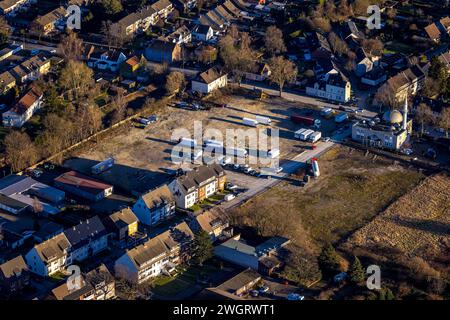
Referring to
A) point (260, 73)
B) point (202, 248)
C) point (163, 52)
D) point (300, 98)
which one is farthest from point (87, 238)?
point (163, 52)

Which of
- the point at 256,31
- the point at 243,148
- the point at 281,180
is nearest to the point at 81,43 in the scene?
the point at 256,31

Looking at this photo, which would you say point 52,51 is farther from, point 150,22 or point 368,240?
point 368,240

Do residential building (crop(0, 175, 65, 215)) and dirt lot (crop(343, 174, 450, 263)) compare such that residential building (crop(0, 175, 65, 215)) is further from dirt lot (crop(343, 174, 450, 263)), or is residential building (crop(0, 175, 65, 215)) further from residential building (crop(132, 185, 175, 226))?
dirt lot (crop(343, 174, 450, 263))

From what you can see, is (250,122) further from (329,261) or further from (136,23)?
(136,23)

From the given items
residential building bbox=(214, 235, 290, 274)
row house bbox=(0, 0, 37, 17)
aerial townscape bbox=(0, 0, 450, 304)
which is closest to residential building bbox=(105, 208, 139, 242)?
aerial townscape bbox=(0, 0, 450, 304)

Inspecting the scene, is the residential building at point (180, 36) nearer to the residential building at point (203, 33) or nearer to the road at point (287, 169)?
the residential building at point (203, 33)
